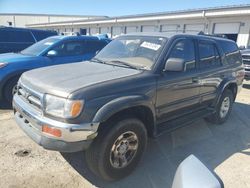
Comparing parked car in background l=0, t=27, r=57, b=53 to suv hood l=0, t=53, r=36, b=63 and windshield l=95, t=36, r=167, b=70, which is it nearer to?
suv hood l=0, t=53, r=36, b=63

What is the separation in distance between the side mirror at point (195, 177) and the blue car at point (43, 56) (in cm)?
436

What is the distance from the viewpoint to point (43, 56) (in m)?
6.27

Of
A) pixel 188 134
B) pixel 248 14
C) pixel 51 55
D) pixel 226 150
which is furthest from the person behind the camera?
pixel 248 14

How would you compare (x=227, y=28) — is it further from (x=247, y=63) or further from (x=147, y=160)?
(x=147, y=160)

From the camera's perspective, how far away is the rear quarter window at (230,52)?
16.9 ft

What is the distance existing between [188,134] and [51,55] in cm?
403

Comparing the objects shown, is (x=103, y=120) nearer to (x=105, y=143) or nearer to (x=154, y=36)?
(x=105, y=143)

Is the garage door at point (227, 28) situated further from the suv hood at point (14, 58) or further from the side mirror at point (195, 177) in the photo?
the side mirror at point (195, 177)

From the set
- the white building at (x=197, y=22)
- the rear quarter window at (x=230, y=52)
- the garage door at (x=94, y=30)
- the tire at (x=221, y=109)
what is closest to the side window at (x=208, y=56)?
the rear quarter window at (x=230, y=52)

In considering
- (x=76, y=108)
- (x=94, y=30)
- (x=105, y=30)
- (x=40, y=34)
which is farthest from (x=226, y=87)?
(x=94, y=30)

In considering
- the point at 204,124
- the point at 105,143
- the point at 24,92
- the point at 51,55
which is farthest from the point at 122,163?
the point at 51,55

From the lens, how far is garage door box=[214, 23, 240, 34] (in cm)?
1744

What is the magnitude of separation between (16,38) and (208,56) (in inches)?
302

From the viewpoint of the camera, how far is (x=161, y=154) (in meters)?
3.93
